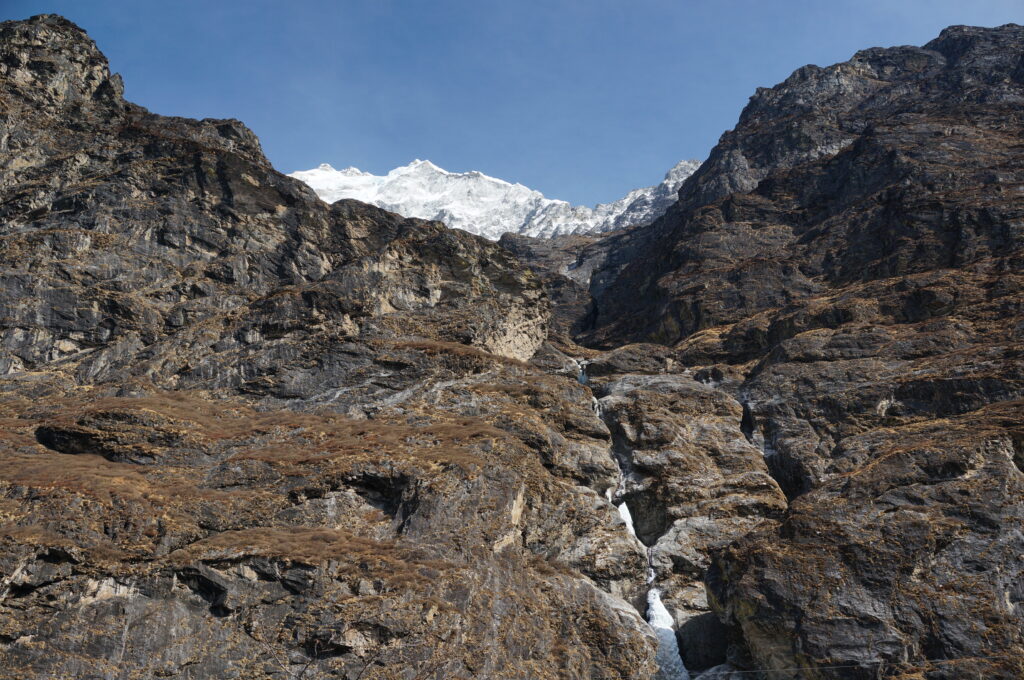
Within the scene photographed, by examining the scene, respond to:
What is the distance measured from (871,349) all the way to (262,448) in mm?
42959

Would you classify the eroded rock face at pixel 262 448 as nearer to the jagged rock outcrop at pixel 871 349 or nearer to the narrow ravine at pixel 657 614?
the narrow ravine at pixel 657 614

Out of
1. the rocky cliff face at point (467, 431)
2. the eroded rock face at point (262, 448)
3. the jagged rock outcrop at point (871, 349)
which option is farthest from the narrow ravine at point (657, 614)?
the jagged rock outcrop at point (871, 349)

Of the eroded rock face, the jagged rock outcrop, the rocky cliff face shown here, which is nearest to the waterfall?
the rocky cliff face

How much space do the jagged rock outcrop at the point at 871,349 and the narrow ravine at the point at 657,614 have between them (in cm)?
281

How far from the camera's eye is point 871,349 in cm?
4484

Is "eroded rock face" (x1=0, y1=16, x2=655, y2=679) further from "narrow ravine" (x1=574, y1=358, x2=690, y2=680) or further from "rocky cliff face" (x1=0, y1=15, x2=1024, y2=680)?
"narrow ravine" (x1=574, y1=358, x2=690, y2=680)

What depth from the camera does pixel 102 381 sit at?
39688 millimetres

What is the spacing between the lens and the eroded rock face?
20.0 m

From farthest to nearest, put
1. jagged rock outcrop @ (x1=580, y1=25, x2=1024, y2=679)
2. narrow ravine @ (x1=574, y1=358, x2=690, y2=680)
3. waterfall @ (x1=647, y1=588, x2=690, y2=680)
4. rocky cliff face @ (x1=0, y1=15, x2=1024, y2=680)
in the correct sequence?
narrow ravine @ (x1=574, y1=358, x2=690, y2=680) → waterfall @ (x1=647, y1=588, x2=690, y2=680) → jagged rock outcrop @ (x1=580, y1=25, x2=1024, y2=679) → rocky cliff face @ (x1=0, y1=15, x2=1024, y2=680)

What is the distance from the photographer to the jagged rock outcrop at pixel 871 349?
23.1 metres

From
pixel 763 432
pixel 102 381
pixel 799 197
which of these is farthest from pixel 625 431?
pixel 799 197

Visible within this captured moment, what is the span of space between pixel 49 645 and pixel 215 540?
5.71 m

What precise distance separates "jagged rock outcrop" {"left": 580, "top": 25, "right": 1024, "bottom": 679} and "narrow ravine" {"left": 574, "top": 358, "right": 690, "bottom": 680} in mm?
2812

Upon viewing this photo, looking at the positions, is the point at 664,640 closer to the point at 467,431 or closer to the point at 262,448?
the point at 467,431
